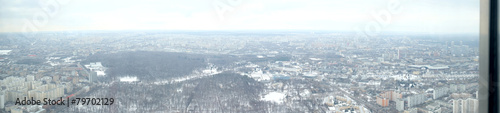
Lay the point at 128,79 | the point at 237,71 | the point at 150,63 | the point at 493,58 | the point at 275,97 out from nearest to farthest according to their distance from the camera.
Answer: the point at 493,58 → the point at 275,97 → the point at 128,79 → the point at 237,71 → the point at 150,63

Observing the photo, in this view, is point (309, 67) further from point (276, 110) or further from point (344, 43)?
point (276, 110)

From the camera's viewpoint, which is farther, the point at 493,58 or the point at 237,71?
the point at 237,71

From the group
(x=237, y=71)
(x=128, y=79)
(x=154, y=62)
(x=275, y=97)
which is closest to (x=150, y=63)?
(x=154, y=62)

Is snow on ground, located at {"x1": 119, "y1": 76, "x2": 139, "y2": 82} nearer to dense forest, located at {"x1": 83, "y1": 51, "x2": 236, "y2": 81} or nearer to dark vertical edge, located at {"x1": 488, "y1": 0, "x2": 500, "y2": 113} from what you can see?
dense forest, located at {"x1": 83, "y1": 51, "x2": 236, "y2": 81}

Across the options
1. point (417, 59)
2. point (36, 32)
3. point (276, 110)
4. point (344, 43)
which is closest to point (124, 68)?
point (36, 32)

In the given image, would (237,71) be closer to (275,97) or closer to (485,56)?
(275,97)

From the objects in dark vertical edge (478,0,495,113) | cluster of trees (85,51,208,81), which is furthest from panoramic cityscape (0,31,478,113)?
dark vertical edge (478,0,495,113)

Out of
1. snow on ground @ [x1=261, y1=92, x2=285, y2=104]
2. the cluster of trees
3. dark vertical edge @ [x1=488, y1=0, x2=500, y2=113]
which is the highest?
dark vertical edge @ [x1=488, y1=0, x2=500, y2=113]

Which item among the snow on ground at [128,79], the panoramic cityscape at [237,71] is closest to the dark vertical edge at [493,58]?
the panoramic cityscape at [237,71]
